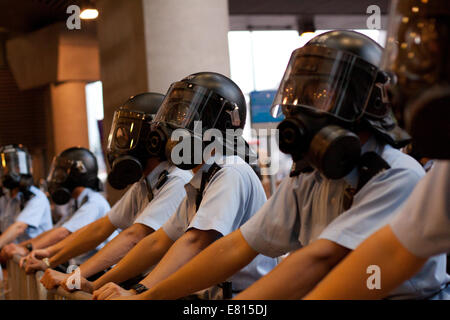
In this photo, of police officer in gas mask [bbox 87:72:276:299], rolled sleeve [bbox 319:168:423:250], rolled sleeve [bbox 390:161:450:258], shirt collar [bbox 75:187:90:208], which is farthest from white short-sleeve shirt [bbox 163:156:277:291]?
shirt collar [bbox 75:187:90:208]

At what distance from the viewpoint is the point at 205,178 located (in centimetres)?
281

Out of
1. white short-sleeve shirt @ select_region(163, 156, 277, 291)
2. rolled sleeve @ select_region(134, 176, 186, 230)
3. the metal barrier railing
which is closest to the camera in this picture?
white short-sleeve shirt @ select_region(163, 156, 277, 291)

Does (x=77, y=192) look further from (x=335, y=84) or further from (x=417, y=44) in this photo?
(x=417, y=44)

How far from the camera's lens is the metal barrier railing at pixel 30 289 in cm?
279

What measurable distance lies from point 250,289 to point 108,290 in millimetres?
811

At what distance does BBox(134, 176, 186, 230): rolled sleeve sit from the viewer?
10.6 ft

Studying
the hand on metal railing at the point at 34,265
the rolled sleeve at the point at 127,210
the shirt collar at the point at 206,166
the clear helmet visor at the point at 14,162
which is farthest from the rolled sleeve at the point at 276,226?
the clear helmet visor at the point at 14,162

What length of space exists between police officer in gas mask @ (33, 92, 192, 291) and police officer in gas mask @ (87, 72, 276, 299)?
1.05 ft

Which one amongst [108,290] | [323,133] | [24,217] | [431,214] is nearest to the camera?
[431,214]

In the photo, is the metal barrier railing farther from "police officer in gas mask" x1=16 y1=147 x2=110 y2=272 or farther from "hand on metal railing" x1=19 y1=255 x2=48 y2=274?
"police officer in gas mask" x1=16 y1=147 x2=110 y2=272

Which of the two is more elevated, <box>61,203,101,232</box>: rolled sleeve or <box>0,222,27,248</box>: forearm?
<box>61,203,101,232</box>: rolled sleeve
